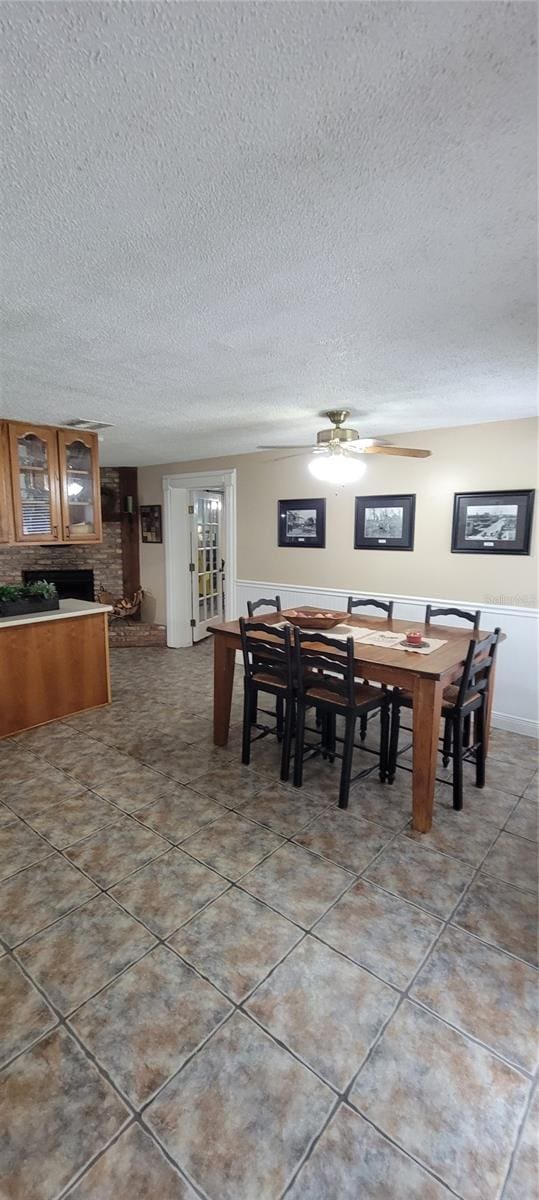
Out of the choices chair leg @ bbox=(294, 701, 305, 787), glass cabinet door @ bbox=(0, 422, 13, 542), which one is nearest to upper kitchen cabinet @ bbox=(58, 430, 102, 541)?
glass cabinet door @ bbox=(0, 422, 13, 542)

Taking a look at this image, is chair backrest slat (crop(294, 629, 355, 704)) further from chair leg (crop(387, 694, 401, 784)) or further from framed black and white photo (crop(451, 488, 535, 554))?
framed black and white photo (crop(451, 488, 535, 554))

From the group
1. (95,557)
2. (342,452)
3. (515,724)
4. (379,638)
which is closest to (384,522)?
(342,452)

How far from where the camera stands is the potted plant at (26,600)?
12.2 feet

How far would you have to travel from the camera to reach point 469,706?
2.79 m

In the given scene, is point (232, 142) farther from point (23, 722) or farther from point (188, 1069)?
point (23, 722)

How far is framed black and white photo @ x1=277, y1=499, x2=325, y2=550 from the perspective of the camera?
477 centimetres

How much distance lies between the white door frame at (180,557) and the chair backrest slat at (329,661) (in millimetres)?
2850

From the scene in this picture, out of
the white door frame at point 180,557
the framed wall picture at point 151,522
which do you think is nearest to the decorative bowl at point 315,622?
the white door frame at point 180,557

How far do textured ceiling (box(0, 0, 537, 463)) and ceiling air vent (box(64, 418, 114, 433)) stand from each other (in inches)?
51.1

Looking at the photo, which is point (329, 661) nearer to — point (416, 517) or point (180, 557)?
point (416, 517)

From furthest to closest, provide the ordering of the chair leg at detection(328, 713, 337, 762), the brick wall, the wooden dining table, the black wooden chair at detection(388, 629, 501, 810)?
the brick wall → the chair leg at detection(328, 713, 337, 762) → the black wooden chair at detection(388, 629, 501, 810) → the wooden dining table

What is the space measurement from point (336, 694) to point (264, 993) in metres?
1.49

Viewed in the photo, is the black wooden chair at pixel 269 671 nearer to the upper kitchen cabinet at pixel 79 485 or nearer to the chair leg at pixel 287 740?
the chair leg at pixel 287 740

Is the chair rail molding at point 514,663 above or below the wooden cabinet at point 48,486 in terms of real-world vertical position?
below
